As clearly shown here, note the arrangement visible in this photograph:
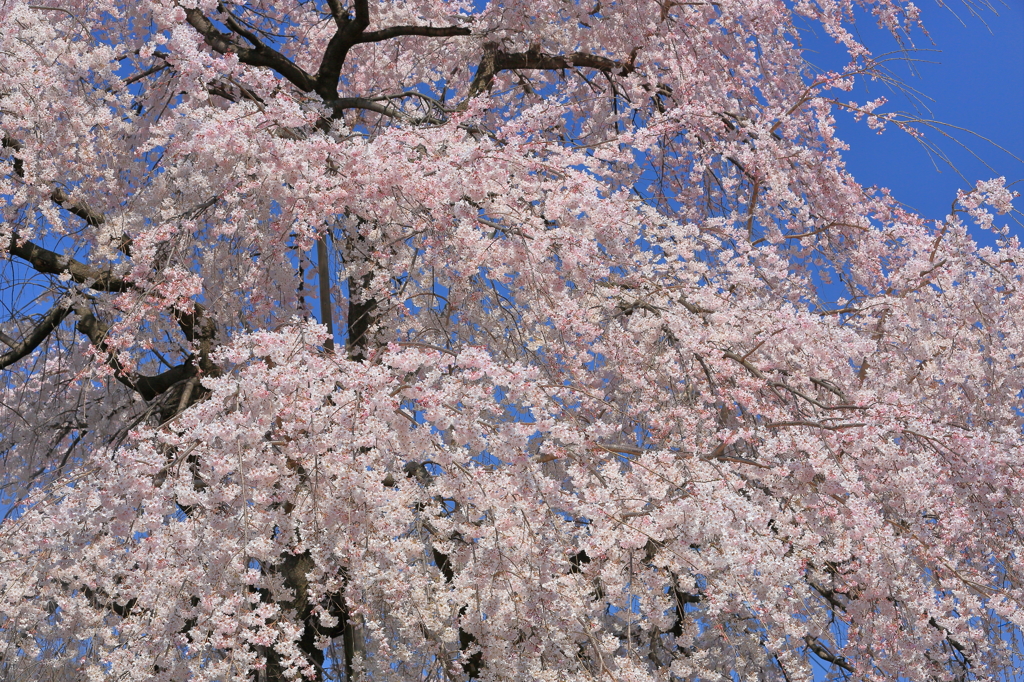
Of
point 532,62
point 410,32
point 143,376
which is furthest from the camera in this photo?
point 532,62

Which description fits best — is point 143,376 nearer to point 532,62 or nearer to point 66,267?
point 66,267

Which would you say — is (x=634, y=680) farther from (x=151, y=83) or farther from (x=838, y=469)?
(x=151, y=83)

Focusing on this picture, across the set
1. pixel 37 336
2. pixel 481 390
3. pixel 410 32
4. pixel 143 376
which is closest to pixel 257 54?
pixel 410 32

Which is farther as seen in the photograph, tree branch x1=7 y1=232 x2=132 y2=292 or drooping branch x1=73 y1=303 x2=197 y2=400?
drooping branch x1=73 y1=303 x2=197 y2=400

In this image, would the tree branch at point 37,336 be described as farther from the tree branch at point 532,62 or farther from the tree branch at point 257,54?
the tree branch at point 532,62

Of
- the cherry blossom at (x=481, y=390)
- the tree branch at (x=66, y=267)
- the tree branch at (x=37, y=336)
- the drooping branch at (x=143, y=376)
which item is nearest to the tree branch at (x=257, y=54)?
the cherry blossom at (x=481, y=390)

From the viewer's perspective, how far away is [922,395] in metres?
5.64

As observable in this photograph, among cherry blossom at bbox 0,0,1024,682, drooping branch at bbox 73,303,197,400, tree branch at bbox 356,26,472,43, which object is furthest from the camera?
tree branch at bbox 356,26,472,43

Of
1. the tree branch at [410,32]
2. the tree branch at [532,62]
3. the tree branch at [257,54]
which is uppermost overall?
the tree branch at [532,62]

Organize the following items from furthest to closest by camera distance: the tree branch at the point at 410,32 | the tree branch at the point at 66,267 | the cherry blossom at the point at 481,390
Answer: the tree branch at the point at 410,32
the tree branch at the point at 66,267
the cherry blossom at the point at 481,390

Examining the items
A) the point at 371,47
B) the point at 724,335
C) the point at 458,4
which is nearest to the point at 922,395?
the point at 724,335

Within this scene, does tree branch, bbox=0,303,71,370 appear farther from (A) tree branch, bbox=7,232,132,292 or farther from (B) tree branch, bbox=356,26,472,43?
(B) tree branch, bbox=356,26,472,43

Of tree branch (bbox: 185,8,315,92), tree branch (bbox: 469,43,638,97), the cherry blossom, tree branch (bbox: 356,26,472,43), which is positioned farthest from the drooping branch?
tree branch (bbox: 469,43,638,97)

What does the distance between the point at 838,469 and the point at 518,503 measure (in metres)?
1.62
